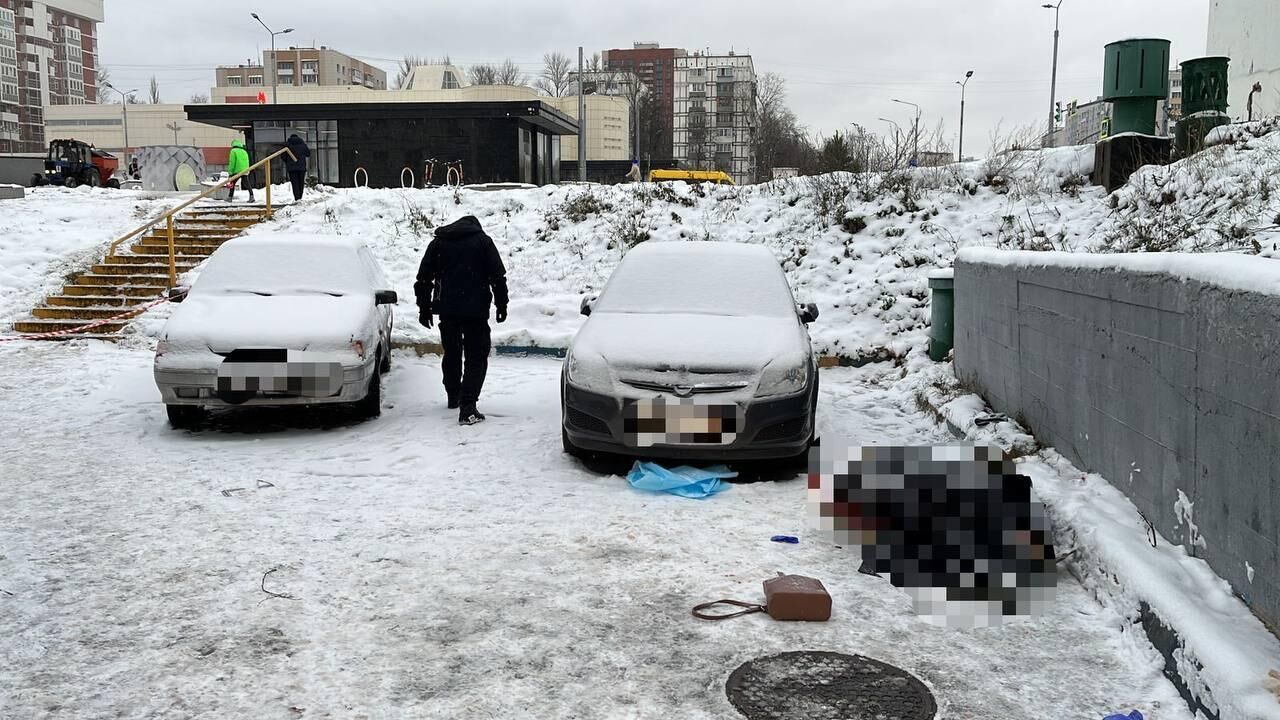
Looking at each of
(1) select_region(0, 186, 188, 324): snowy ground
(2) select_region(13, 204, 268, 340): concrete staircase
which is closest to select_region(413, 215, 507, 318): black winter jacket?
(2) select_region(13, 204, 268, 340): concrete staircase

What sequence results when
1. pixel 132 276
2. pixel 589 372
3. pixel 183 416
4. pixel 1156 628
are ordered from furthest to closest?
pixel 132 276
pixel 183 416
pixel 589 372
pixel 1156 628

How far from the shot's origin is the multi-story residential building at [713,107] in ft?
368

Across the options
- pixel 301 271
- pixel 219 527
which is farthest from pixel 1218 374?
pixel 301 271

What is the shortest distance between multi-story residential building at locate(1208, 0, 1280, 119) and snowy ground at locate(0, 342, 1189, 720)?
18840 mm

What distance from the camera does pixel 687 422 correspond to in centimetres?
610

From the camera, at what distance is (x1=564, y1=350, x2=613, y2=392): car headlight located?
20.7 ft

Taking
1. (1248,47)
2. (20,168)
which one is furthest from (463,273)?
(20,168)

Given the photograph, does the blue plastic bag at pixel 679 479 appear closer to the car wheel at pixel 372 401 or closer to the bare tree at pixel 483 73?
the car wheel at pixel 372 401

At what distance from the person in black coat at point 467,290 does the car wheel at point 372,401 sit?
0.66 m

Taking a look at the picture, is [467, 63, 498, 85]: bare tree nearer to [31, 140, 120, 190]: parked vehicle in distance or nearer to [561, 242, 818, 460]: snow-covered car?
[31, 140, 120, 190]: parked vehicle in distance

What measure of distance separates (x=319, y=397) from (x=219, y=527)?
2.32m

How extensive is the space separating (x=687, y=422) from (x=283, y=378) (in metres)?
3.32

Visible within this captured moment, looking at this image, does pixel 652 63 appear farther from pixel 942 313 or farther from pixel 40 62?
pixel 942 313

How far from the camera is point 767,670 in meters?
3.61
